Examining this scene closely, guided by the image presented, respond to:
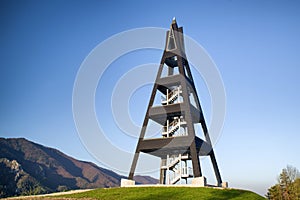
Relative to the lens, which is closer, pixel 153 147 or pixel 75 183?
pixel 153 147

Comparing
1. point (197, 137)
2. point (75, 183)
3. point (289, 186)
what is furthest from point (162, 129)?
point (75, 183)

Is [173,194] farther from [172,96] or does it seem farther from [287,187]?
[287,187]

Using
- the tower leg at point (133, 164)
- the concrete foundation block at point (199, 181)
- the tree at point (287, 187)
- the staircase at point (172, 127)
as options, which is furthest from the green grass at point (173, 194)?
the tree at point (287, 187)

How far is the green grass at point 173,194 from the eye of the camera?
80.6 ft

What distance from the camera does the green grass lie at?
2458 centimetres

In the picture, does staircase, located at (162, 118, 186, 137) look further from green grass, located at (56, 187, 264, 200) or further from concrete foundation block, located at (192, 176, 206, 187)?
green grass, located at (56, 187, 264, 200)

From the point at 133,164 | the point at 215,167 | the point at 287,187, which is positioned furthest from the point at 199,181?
the point at 287,187

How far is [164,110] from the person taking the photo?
36844 millimetres

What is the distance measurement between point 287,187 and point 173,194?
4186 centimetres

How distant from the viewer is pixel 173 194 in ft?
83.7

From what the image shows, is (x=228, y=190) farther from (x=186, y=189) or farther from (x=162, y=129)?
(x=162, y=129)

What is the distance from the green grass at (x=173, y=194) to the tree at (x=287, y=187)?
98.8ft

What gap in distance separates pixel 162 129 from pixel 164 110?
9.41ft

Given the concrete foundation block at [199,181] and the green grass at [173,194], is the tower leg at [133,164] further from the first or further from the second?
the concrete foundation block at [199,181]
